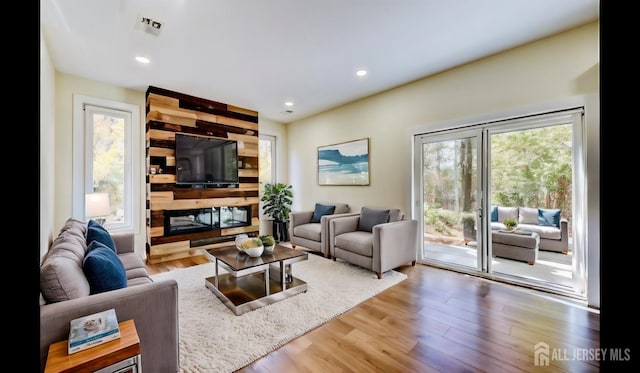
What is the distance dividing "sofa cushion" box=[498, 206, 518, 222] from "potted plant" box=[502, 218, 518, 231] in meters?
0.03

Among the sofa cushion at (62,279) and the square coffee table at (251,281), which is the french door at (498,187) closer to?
the square coffee table at (251,281)

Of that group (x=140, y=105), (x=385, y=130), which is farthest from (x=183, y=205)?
(x=385, y=130)

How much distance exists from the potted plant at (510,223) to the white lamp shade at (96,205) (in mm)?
4936

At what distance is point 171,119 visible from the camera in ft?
13.8

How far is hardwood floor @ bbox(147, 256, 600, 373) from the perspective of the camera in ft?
5.91

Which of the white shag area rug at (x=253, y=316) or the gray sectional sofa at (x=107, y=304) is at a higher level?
the gray sectional sofa at (x=107, y=304)

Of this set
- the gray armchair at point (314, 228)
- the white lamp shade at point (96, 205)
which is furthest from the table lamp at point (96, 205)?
the gray armchair at point (314, 228)

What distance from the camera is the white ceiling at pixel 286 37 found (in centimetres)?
232

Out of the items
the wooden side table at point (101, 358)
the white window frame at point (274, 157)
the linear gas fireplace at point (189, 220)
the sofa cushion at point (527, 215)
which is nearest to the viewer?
the wooden side table at point (101, 358)

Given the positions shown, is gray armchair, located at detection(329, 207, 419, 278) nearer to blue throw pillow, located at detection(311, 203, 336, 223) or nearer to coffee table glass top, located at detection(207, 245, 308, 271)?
blue throw pillow, located at detection(311, 203, 336, 223)

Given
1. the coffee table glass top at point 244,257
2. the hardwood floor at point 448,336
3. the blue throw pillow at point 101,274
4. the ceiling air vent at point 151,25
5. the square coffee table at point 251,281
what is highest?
the ceiling air vent at point 151,25

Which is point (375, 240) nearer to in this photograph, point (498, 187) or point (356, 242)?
point (356, 242)

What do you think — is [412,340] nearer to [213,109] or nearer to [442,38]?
[442,38]
